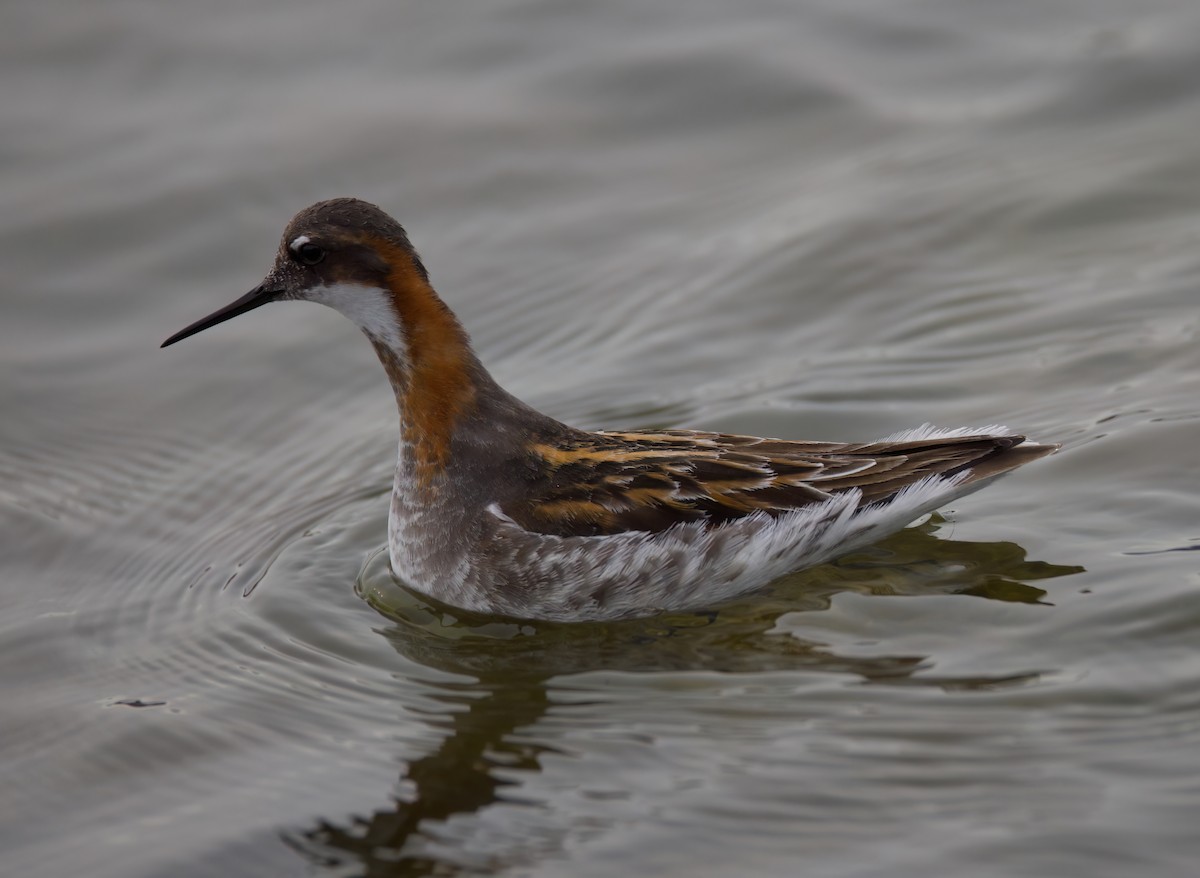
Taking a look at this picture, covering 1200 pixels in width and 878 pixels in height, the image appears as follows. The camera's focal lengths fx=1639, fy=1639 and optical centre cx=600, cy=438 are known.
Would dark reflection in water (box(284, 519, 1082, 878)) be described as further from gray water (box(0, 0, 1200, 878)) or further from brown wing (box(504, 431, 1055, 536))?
brown wing (box(504, 431, 1055, 536))

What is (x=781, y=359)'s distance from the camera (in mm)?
8984

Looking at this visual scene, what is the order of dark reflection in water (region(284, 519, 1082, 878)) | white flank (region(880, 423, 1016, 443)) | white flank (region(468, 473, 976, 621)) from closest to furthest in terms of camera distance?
dark reflection in water (region(284, 519, 1082, 878))
white flank (region(468, 473, 976, 621))
white flank (region(880, 423, 1016, 443))

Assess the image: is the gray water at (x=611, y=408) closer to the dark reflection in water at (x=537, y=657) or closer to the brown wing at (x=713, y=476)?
the dark reflection in water at (x=537, y=657)

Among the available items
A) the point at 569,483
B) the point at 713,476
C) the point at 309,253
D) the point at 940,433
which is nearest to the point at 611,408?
the point at 569,483

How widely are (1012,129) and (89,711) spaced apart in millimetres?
7136

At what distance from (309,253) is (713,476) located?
1.99 meters

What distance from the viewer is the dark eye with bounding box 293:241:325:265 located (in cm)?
707

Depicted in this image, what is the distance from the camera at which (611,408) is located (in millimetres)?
8734

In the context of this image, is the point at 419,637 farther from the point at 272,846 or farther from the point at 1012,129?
the point at 1012,129

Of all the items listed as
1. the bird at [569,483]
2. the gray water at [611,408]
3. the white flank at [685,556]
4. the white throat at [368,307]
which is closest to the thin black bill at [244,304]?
the bird at [569,483]

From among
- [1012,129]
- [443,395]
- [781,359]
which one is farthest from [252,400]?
[1012,129]

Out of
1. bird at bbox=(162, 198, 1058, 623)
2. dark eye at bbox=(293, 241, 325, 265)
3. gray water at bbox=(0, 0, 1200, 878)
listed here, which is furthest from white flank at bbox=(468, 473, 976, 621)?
dark eye at bbox=(293, 241, 325, 265)

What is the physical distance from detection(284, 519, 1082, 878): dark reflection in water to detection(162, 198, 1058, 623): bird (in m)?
0.11

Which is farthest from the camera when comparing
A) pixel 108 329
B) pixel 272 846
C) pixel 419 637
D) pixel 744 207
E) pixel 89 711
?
pixel 744 207
